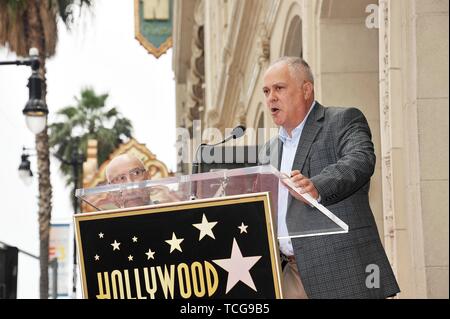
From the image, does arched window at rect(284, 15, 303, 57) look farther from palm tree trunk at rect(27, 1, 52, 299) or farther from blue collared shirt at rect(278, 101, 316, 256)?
palm tree trunk at rect(27, 1, 52, 299)

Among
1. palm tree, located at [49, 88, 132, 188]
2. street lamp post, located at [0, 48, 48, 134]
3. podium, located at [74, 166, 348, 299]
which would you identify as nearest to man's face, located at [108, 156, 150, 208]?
podium, located at [74, 166, 348, 299]

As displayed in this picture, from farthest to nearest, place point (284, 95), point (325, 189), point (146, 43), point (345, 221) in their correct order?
1. point (146, 43)
2. point (284, 95)
3. point (345, 221)
4. point (325, 189)

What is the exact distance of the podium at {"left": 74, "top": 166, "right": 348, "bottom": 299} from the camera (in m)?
4.59

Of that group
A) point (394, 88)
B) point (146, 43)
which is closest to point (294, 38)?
point (394, 88)

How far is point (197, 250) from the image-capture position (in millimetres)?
4676

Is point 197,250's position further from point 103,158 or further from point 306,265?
point 103,158

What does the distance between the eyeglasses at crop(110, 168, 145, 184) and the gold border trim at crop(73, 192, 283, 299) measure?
1011mm

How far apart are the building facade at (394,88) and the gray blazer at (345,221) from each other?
49.2 inches

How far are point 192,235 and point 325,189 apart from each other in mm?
646

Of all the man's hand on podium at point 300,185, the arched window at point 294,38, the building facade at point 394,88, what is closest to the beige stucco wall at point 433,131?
the building facade at point 394,88

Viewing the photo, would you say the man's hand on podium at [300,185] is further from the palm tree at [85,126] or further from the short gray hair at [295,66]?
the palm tree at [85,126]

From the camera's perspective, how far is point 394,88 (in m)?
7.67

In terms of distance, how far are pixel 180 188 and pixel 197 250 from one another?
35 centimetres

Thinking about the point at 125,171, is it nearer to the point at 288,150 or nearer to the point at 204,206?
the point at 288,150
